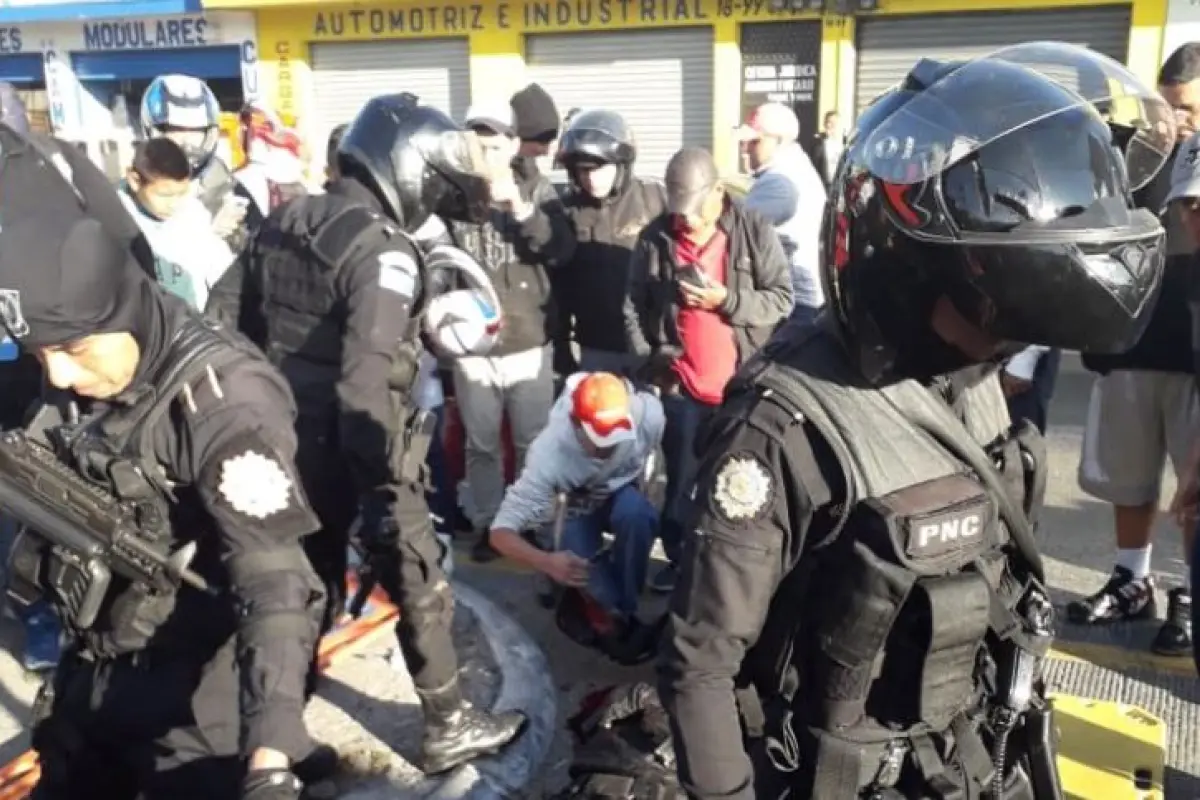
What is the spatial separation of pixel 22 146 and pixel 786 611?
115 inches

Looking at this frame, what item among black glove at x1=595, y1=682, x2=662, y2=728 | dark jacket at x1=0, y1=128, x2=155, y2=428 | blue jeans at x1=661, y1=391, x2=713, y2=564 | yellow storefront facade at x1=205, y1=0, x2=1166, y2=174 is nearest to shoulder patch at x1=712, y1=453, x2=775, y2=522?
dark jacket at x1=0, y1=128, x2=155, y2=428

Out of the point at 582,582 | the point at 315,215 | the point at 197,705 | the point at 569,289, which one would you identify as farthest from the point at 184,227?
the point at 197,705

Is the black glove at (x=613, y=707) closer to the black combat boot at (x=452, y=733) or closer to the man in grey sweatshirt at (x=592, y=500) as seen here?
the black combat boot at (x=452, y=733)

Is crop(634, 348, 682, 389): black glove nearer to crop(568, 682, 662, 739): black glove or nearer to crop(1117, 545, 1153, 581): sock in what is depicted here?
crop(568, 682, 662, 739): black glove

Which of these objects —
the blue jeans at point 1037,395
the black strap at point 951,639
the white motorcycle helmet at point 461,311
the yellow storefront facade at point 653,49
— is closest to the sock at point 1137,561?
the blue jeans at point 1037,395

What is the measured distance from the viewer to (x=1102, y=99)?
164 centimetres

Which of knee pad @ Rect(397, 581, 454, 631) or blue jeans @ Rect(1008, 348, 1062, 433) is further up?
blue jeans @ Rect(1008, 348, 1062, 433)

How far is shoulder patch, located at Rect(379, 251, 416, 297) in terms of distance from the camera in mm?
3012

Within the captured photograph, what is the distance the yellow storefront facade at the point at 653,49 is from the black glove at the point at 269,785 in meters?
11.9

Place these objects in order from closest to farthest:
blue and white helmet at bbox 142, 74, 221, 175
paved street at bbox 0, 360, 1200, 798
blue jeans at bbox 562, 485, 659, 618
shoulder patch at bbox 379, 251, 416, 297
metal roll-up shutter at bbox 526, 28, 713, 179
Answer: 1. shoulder patch at bbox 379, 251, 416, 297
2. paved street at bbox 0, 360, 1200, 798
3. blue jeans at bbox 562, 485, 659, 618
4. blue and white helmet at bbox 142, 74, 221, 175
5. metal roll-up shutter at bbox 526, 28, 713, 179

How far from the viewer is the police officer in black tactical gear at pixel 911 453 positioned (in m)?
1.52

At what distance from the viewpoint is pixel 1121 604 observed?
416cm

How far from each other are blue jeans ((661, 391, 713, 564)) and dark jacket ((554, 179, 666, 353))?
1.56 feet

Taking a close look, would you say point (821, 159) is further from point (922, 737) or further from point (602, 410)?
point (922, 737)
